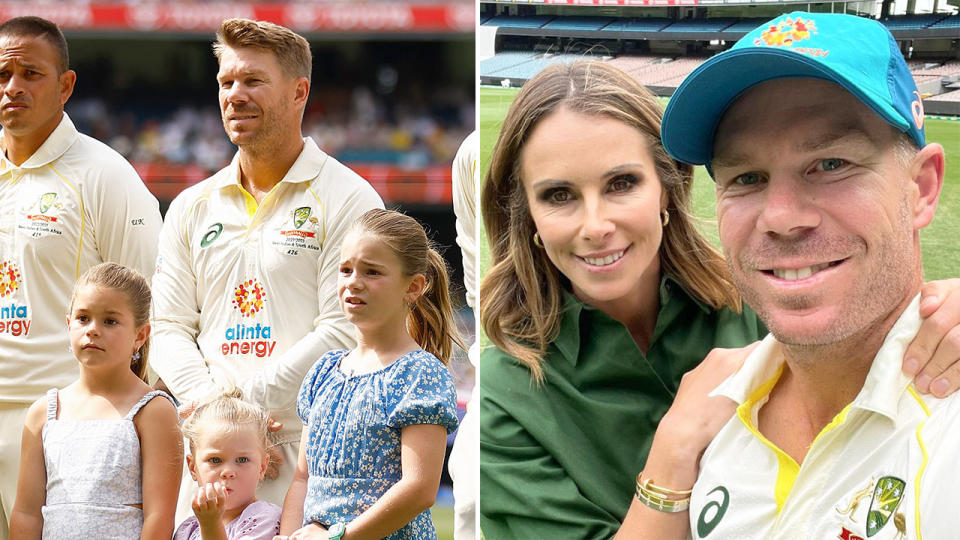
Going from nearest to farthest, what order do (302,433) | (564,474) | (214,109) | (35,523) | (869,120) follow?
1. (869,120)
2. (564,474)
3. (302,433)
4. (35,523)
5. (214,109)

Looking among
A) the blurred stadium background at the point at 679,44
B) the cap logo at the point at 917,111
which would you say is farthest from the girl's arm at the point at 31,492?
the cap logo at the point at 917,111

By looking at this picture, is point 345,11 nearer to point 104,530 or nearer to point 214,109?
point 214,109

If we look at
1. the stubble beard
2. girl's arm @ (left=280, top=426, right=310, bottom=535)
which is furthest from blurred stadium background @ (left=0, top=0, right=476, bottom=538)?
the stubble beard

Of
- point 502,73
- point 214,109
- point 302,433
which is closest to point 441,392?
point 302,433

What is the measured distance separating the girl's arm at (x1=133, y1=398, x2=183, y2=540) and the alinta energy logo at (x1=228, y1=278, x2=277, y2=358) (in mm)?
242

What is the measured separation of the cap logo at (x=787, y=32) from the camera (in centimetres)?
122

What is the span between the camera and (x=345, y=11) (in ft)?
8.06

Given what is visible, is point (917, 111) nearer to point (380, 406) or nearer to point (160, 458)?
point (380, 406)

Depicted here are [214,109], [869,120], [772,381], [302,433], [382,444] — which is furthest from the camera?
[214,109]

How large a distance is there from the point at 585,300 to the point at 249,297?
947 millimetres

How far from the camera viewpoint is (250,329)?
7.58 feet

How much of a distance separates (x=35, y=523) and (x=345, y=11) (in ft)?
4.46

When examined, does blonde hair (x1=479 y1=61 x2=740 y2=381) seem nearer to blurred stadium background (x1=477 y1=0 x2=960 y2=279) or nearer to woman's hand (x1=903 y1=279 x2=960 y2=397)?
blurred stadium background (x1=477 y1=0 x2=960 y2=279)

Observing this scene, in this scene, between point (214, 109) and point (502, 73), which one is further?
point (214, 109)
